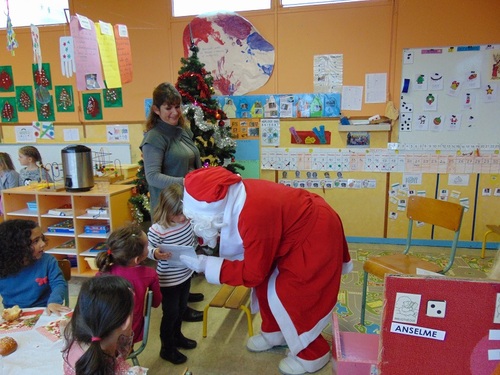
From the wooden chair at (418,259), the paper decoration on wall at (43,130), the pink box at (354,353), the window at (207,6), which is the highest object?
the window at (207,6)

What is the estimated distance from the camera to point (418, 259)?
2461 millimetres

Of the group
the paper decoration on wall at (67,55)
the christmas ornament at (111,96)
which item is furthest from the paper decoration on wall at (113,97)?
the paper decoration on wall at (67,55)

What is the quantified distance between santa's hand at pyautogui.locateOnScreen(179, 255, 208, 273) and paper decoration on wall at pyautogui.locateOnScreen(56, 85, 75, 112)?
3.46m

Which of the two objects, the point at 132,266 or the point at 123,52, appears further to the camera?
the point at 123,52

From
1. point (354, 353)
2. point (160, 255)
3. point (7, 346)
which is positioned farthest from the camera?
point (160, 255)

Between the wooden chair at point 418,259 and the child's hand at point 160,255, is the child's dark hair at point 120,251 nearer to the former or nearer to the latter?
the child's hand at point 160,255

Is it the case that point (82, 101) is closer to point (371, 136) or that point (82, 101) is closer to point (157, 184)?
point (157, 184)

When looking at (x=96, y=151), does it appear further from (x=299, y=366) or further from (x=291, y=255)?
(x=299, y=366)

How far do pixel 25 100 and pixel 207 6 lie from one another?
8.45 feet

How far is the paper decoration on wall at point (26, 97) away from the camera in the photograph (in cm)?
459

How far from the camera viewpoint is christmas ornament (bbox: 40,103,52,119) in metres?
4.53

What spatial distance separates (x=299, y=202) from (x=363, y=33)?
2.70m

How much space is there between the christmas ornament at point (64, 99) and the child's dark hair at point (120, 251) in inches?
132

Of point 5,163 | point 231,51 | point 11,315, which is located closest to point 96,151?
point 5,163
